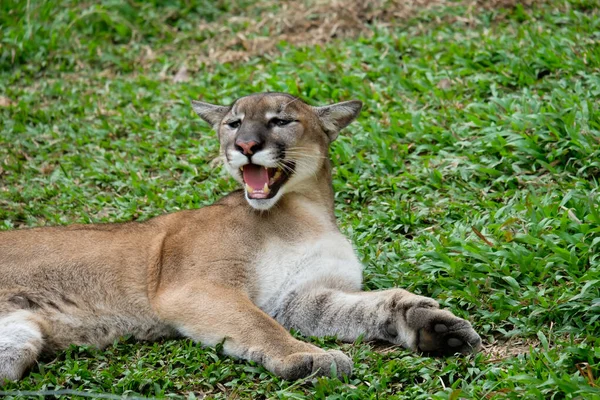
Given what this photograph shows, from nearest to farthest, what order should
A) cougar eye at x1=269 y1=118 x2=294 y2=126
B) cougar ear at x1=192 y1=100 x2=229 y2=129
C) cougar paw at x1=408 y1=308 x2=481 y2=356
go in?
1. cougar paw at x1=408 y1=308 x2=481 y2=356
2. cougar eye at x1=269 y1=118 x2=294 y2=126
3. cougar ear at x1=192 y1=100 x2=229 y2=129

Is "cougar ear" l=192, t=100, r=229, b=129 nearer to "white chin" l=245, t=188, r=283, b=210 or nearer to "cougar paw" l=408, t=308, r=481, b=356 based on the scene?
"white chin" l=245, t=188, r=283, b=210

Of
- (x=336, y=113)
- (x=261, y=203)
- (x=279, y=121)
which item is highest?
(x=279, y=121)

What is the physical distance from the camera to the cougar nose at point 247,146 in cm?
595

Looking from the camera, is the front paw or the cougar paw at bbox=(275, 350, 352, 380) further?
the front paw

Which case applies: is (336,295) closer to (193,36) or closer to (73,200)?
(73,200)

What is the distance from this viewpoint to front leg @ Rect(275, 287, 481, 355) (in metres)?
5.28

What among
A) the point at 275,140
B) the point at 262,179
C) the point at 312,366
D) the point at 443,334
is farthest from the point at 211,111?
the point at 443,334

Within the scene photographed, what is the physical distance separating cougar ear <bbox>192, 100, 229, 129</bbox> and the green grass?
3.59ft

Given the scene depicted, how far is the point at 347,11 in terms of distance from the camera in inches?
425

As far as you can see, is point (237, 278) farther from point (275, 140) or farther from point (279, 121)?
point (279, 121)

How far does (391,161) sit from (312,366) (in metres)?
3.21

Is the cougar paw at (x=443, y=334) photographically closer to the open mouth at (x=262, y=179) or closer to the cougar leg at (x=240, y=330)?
the cougar leg at (x=240, y=330)

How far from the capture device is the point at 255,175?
6148mm

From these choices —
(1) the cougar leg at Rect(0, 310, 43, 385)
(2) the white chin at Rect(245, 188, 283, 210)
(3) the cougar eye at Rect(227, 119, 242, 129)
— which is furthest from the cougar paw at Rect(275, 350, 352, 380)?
(3) the cougar eye at Rect(227, 119, 242, 129)
